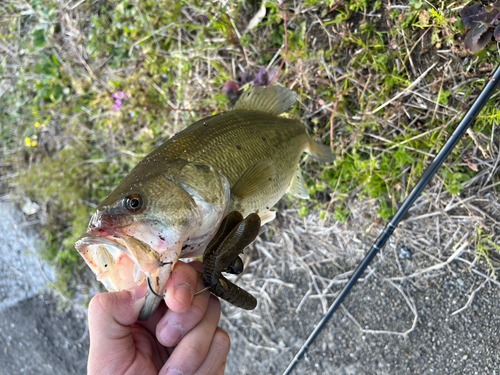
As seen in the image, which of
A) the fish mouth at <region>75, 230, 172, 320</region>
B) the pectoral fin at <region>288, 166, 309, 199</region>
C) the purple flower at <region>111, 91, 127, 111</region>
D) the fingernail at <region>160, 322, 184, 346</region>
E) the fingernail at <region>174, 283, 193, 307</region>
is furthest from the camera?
the purple flower at <region>111, 91, 127, 111</region>

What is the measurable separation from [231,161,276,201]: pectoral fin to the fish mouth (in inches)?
17.7

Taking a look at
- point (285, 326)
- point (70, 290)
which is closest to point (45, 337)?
point (70, 290)

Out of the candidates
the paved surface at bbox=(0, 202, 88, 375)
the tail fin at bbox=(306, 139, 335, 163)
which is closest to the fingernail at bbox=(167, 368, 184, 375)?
the tail fin at bbox=(306, 139, 335, 163)

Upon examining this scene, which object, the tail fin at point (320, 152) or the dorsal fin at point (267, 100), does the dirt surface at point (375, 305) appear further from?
the dorsal fin at point (267, 100)

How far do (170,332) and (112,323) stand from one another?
0.76 feet

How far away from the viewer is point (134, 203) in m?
1.32

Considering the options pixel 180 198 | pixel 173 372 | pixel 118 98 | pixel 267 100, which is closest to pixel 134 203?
pixel 180 198

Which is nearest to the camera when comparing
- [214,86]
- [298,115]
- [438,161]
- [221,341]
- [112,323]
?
[112,323]

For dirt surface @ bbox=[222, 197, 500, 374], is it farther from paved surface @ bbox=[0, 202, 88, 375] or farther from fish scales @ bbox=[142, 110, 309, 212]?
paved surface @ bbox=[0, 202, 88, 375]

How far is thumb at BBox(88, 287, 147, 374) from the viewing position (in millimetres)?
1397

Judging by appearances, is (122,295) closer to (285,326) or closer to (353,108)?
(285,326)

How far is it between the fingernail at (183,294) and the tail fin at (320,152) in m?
1.28

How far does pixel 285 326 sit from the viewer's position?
2.86 metres

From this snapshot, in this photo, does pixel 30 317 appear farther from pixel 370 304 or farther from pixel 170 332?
pixel 370 304
